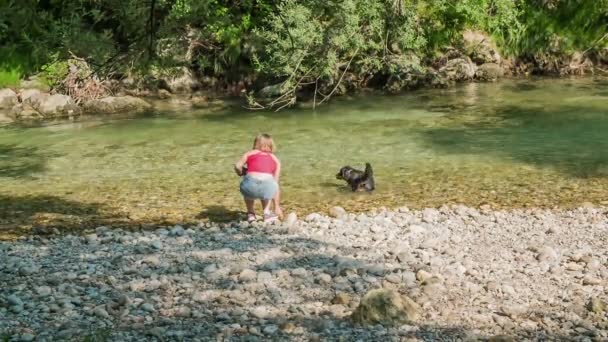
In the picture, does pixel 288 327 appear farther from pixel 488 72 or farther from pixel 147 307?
pixel 488 72

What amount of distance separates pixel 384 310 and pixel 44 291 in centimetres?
326

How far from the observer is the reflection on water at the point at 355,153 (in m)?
11.6

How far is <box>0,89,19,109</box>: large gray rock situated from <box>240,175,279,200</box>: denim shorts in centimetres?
1744

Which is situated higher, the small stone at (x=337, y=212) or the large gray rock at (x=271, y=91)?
the large gray rock at (x=271, y=91)

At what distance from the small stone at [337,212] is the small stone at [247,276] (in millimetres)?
3199

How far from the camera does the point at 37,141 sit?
18.7 metres

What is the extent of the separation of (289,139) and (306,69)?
4.69 m

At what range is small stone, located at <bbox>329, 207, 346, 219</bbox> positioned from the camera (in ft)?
33.6

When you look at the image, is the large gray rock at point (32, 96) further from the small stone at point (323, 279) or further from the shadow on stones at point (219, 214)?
the small stone at point (323, 279)

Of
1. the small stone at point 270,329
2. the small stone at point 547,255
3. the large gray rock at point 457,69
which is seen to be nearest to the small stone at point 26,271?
the small stone at point 270,329

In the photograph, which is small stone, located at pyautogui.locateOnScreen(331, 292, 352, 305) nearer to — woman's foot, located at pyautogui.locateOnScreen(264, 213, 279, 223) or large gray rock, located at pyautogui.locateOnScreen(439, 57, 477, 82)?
woman's foot, located at pyautogui.locateOnScreen(264, 213, 279, 223)

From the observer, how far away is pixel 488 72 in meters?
25.6

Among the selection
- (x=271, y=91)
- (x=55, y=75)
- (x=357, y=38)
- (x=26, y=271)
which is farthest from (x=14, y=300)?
(x=55, y=75)

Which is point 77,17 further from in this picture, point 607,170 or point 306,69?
point 306,69
